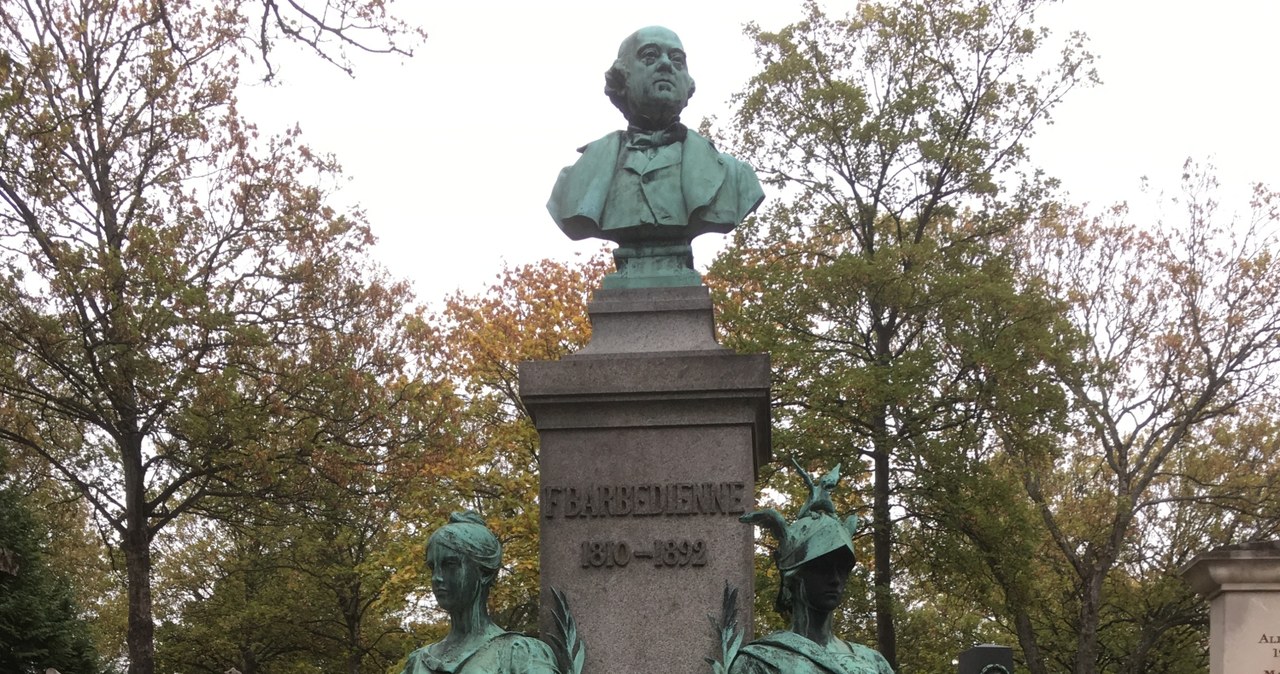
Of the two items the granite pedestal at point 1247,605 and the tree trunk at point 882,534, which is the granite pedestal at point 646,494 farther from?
the tree trunk at point 882,534

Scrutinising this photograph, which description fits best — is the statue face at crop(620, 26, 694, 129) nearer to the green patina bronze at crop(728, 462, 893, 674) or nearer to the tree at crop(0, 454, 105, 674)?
the green patina bronze at crop(728, 462, 893, 674)

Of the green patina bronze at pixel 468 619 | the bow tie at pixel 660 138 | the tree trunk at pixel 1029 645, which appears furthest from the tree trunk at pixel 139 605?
the green patina bronze at pixel 468 619

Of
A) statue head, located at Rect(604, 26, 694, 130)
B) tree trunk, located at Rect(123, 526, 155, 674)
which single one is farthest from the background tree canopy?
statue head, located at Rect(604, 26, 694, 130)

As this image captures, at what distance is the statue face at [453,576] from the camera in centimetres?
590

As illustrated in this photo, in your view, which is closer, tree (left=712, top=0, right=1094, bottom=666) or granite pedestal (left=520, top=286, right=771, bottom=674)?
granite pedestal (left=520, top=286, right=771, bottom=674)

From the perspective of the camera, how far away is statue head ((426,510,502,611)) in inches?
233

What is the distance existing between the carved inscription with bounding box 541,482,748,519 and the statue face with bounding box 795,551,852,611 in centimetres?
111

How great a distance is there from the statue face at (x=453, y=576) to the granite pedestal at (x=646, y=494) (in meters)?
0.88

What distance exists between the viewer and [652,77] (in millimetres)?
7602

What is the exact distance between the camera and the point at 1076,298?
28391 millimetres

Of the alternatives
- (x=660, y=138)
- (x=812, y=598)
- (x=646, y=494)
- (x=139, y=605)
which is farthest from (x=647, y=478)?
(x=139, y=605)

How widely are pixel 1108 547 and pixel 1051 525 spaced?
4.39 ft

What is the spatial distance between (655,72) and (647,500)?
2.17m

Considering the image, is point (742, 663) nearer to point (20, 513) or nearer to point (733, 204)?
point (733, 204)
